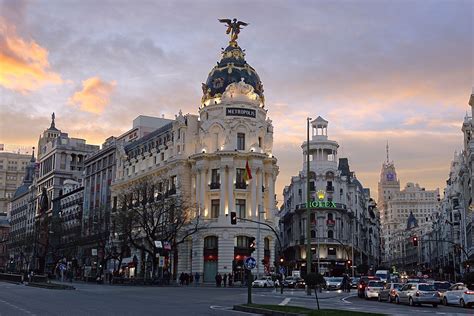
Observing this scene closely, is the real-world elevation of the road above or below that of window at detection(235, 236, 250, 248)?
below

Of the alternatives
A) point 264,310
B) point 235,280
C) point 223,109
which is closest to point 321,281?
point 264,310

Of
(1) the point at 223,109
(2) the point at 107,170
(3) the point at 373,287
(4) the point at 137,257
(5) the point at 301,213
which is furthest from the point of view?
(5) the point at 301,213

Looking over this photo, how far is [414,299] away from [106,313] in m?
21.7

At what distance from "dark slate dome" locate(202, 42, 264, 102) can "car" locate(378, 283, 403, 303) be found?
48.9 meters

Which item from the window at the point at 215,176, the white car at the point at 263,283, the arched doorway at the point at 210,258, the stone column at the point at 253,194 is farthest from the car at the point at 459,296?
the window at the point at 215,176

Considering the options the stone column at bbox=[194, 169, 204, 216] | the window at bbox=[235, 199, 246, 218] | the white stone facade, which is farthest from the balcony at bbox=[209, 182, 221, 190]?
the white stone facade

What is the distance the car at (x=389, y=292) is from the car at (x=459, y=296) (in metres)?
3.54

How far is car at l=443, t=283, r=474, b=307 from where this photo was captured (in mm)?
39312

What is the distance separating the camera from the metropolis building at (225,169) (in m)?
83.7

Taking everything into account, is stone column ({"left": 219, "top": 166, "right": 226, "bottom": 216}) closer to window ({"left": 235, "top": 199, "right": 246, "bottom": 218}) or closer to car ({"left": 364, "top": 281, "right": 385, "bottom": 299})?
window ({"left": 235, "top": 199, "right": 246, "bottom": 218})

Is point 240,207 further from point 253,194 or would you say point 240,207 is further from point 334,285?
point 334,285

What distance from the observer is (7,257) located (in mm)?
181000

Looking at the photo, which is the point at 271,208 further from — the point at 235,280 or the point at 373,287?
the point at 373,287

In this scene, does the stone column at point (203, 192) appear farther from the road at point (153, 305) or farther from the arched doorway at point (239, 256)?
the road at point (153, 305)
